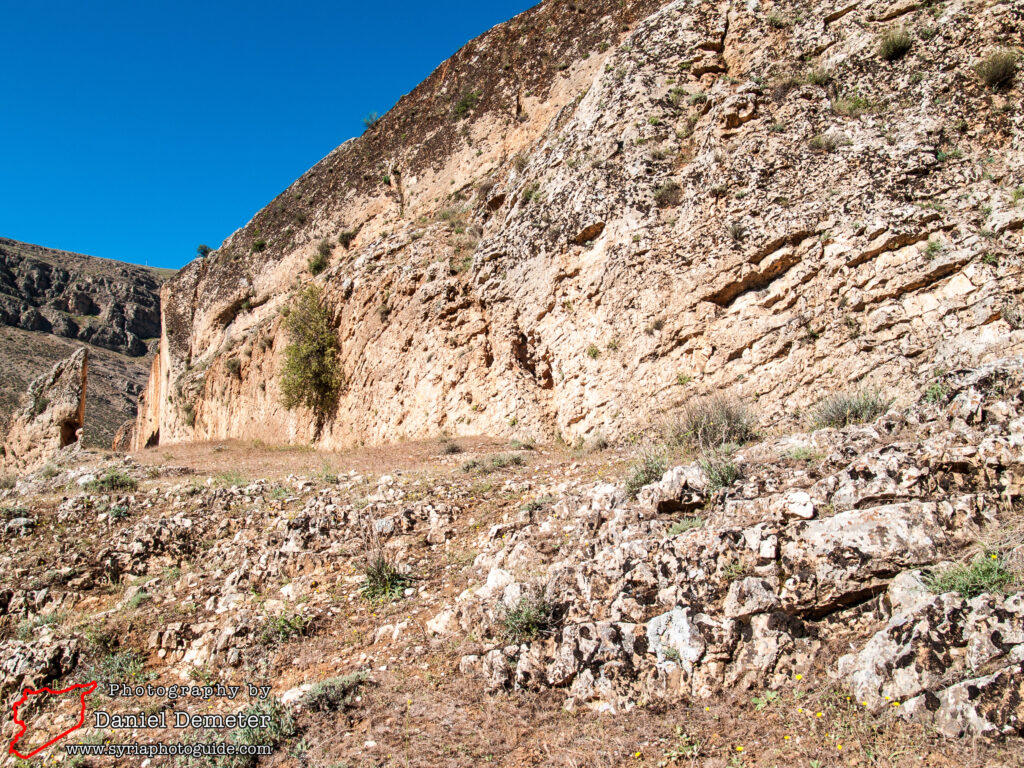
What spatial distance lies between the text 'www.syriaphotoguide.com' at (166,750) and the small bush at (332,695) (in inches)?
15.4

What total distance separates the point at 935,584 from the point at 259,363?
1951 centimetres

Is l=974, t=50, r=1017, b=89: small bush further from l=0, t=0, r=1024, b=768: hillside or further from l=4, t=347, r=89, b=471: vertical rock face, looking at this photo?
l=4, t=347, r=89, b=471: vertical rock face

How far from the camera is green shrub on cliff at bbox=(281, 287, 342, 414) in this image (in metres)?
15.9

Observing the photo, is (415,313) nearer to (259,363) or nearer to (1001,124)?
(259,363)

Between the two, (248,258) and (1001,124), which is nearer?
(1001,124)

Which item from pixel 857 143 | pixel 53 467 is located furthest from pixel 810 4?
pixel 53 467

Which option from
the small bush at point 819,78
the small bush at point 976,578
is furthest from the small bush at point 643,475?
the small bush at point 819,78

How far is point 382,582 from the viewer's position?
5652 mm

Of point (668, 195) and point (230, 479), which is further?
point (668, 195)

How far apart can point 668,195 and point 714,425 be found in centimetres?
458

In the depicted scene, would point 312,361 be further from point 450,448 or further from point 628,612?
point 628,612

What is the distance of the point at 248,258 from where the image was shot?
22797 millimetres

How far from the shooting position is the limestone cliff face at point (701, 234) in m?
7.35

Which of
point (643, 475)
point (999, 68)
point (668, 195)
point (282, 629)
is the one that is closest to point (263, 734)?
point (282, 629)
